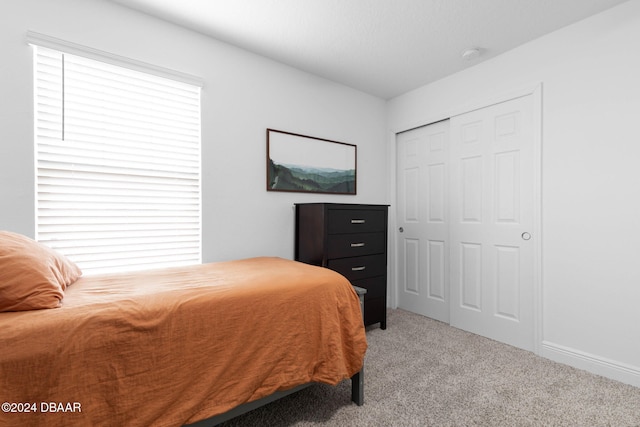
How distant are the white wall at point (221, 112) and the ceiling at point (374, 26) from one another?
0.16 metres

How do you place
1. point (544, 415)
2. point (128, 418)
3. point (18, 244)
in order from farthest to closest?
1. point (544, 415)
2. point (18, 244)
3. point (128, 418)

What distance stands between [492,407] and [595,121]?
2040 millimetres

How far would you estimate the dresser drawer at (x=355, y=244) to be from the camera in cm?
253

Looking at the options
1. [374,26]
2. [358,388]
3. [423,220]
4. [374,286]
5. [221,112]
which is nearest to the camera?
[358,388]

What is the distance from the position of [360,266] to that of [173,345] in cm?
181

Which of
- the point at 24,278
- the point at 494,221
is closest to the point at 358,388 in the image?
the point at 24,278

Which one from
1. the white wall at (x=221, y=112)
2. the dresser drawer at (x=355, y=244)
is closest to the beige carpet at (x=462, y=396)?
the dresser drawer at (x=355, y=244)

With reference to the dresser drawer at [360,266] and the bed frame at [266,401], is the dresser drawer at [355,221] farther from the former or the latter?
the bed frame at [266,401]

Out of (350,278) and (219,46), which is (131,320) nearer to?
(350,278)

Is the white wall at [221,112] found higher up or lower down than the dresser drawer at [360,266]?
higher up

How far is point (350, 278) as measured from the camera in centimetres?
265

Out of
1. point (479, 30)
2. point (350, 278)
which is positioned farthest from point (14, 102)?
point (479, 30)

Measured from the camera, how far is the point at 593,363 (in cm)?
208

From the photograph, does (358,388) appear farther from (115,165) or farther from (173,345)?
(115,165)
